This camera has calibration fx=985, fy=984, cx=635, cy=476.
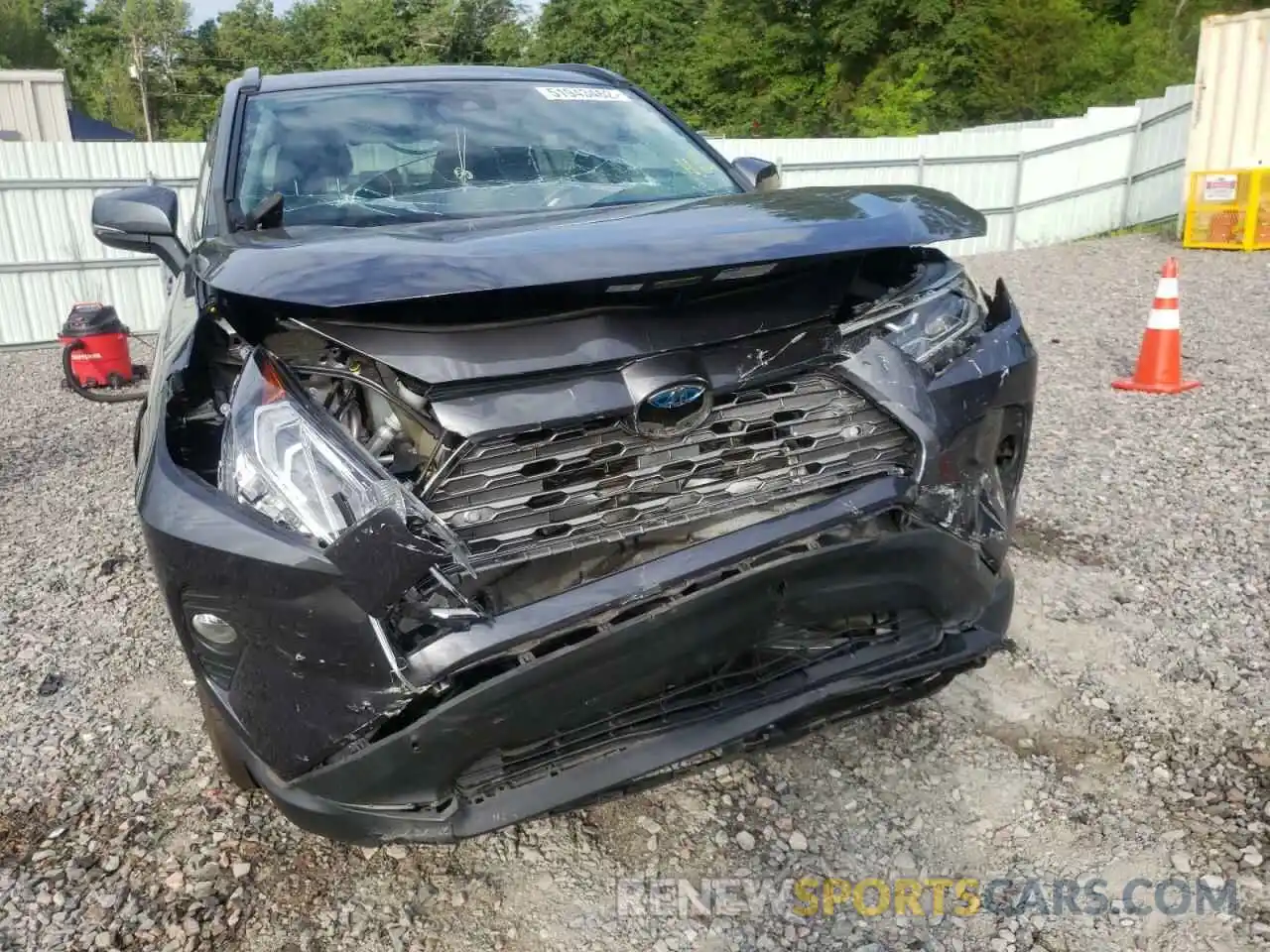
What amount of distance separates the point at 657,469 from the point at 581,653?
366 millimetres

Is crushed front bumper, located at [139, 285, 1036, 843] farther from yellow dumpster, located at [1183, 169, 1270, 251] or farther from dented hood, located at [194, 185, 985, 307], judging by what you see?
yellow dumpster, located at [1183, 169, 1270, 251]

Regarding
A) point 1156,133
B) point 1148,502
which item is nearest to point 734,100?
point 1156,133

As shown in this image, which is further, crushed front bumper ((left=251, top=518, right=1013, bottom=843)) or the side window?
the side window

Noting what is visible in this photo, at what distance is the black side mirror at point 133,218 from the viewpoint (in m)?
2.90

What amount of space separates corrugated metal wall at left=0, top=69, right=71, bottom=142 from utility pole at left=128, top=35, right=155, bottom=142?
33.2 metres

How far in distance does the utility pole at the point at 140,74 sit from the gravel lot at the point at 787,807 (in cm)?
5345

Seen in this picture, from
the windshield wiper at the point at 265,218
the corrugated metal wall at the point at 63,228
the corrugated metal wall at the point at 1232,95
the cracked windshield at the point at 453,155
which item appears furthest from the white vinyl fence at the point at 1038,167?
the windshield wiper at the point at 265,218

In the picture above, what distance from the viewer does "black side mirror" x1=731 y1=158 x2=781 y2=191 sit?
3285mm

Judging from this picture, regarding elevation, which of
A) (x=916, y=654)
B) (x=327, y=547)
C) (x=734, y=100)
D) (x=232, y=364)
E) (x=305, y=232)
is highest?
(x=305, y=232)

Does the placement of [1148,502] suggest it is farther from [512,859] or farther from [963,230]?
[512,859]

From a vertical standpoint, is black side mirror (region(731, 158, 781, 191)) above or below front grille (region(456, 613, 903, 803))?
above

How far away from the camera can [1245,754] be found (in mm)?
2457

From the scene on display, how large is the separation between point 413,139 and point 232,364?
131cm

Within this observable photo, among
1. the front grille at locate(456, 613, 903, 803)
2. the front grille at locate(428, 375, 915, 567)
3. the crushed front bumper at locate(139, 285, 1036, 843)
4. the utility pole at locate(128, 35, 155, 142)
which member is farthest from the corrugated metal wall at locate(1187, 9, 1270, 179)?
the utility pole at locate(128, 35, 155, 142)
